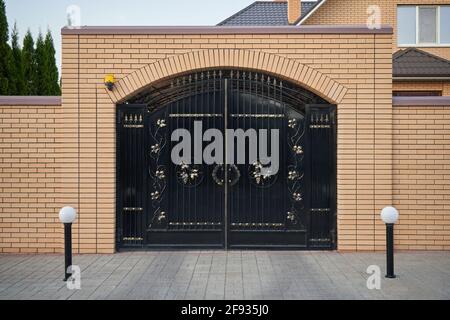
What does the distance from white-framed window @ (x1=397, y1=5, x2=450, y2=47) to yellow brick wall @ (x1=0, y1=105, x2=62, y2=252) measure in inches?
532

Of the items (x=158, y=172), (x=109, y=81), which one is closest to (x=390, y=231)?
(x=158, y=172)

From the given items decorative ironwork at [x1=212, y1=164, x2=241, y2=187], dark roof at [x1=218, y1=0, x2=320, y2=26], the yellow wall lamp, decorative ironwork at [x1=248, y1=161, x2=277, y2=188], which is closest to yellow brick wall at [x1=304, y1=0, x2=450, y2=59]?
dark roof at [x1=218, y1=0, x2=320, y2=26]

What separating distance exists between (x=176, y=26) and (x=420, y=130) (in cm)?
444

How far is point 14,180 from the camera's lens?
7.89 m

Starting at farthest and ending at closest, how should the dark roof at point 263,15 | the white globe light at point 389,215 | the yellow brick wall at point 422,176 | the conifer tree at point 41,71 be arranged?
Result: the conifer tree at point 41,71 → the dark roof at point 263,15 → the yellow brick wall at point 422,176 → the white globe light at point 389,215

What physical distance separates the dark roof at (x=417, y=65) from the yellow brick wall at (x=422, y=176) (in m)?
6.18

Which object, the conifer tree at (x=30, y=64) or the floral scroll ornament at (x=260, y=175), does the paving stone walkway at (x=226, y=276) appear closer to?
the floral scroll ornament at (x=260, y=175)

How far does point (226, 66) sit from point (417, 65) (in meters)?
8.62

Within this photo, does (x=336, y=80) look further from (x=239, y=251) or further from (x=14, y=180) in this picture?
(x=14, y=180)

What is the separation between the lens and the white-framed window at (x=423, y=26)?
672 inches

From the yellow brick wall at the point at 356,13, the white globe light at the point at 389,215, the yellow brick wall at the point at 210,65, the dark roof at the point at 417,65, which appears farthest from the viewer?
the yellow brick wall at the point at 356,13

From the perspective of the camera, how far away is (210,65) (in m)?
7.86

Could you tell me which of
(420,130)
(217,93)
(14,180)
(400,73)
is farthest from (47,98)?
(400,73)

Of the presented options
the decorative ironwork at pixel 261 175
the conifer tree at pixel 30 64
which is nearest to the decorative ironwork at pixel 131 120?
Answer: the decorative ironwork at pixel 261 175
